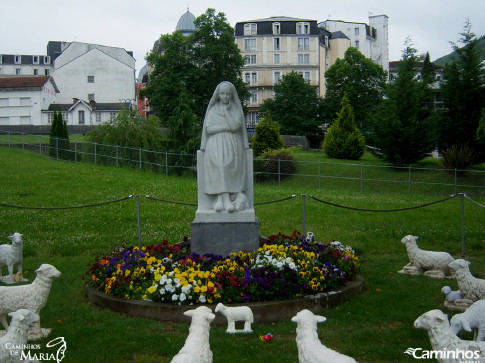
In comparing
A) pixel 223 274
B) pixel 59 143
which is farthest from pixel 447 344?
pixel 59 143

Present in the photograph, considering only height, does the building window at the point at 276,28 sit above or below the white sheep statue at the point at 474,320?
above

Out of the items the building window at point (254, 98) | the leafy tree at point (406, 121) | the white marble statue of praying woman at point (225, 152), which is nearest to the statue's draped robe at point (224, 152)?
the white marble statue of praying woman at point (225, 152)

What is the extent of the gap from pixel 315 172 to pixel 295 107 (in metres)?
24.5

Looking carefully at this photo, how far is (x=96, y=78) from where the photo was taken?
190ft

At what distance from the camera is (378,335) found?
671 cm

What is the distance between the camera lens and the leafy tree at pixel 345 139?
34.1 m

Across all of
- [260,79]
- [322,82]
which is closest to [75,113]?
[260,79]

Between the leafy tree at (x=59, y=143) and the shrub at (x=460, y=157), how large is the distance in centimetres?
2002

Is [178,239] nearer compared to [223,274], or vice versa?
[223,274]

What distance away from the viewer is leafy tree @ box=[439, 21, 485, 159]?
1057 inches

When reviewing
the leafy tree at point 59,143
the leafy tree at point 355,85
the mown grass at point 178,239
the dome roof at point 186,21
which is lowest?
the mown grass at point 178,239

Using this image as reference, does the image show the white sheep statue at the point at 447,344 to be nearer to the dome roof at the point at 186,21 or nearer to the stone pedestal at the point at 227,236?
the stone pedestal at the point at 227,236

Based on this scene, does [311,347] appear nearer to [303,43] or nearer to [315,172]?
[315,172]

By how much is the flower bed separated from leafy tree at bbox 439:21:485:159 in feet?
65.8
